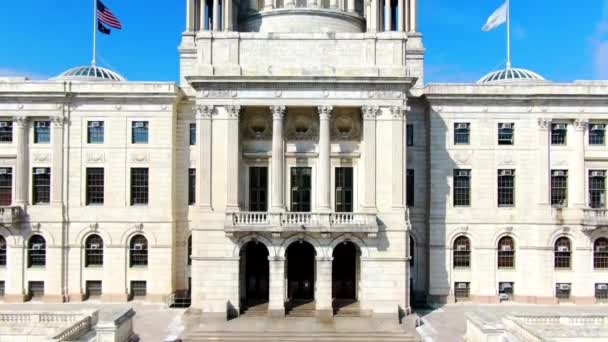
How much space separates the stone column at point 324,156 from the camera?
35.2m

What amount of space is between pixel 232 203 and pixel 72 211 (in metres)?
13.5

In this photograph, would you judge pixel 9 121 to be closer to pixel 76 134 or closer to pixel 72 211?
pixel 76 134

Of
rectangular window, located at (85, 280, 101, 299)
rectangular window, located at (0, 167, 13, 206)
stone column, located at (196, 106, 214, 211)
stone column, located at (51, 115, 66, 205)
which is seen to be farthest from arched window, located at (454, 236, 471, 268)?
rectangular window, located at (0, 167, 13, 206)

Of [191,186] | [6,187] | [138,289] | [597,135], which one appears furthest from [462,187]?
[6,187]

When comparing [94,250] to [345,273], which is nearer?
[345,273]

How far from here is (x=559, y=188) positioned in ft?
133

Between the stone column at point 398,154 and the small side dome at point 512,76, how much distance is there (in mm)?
13148

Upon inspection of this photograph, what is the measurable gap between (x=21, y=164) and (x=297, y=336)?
78.0ft

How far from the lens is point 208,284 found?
1364 inches

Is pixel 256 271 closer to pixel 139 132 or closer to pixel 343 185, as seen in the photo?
pixel 343 185

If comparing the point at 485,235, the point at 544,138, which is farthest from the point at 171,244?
the point at 544,138

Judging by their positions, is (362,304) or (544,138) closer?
(362,304)

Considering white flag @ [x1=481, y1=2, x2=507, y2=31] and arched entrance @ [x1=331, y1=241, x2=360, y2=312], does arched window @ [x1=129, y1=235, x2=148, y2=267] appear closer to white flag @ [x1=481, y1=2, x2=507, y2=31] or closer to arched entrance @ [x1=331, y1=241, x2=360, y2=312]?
arched entrance @ [x1=331, y1=241, x2=360, y2=312]

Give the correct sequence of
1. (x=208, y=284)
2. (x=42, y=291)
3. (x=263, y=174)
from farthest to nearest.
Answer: (x=42, y=291) → (x=263, y=174) → (x=208, y=284)
